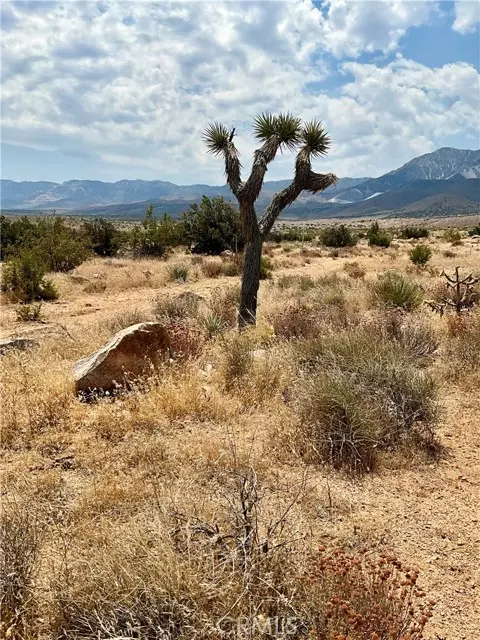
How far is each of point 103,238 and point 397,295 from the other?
17312 millimetres

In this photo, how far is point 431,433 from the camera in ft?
15.8

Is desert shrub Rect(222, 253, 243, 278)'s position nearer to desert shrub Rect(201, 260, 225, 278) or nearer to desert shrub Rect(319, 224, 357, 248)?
desert shrub Rect(201, 260, 225, 278)

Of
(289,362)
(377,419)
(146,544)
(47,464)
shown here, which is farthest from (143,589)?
(289,362)

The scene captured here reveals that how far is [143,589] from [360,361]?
3.97 metres

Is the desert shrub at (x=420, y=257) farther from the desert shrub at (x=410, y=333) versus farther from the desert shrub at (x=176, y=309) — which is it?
the desert shrub at (x=410, y=333)

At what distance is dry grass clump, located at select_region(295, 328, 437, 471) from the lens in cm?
460

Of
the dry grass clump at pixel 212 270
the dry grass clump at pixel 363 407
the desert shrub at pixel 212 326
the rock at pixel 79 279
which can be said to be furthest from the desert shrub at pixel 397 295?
the rock at pixel 79 279

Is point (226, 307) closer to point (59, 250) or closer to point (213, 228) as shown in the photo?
point (59, 250)

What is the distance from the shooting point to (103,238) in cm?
2395

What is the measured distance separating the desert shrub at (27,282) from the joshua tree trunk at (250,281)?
6730 millimetres

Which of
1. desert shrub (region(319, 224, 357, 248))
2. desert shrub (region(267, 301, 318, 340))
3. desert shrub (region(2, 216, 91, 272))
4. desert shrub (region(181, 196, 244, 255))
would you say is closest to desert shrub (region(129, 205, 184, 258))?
desert shrub (region(181, 196, 244, 255))

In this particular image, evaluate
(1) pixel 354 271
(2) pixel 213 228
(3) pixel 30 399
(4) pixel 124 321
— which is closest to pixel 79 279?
(4) pixel 124 321

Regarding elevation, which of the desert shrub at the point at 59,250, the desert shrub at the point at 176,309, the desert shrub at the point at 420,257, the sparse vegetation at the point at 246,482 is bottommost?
the sparse vegetation at the point at 246,482

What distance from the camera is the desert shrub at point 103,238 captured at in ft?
78.4
